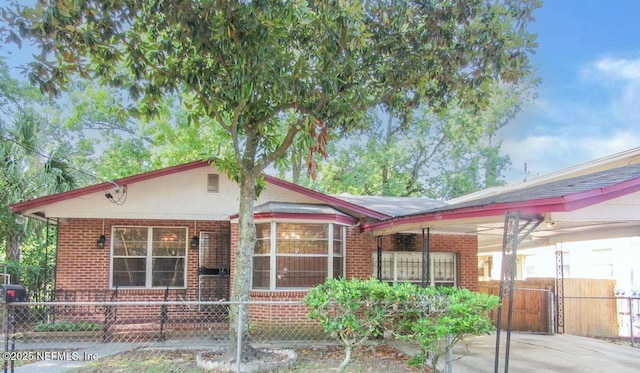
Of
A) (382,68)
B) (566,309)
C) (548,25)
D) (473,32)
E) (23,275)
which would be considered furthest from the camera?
(548,25)

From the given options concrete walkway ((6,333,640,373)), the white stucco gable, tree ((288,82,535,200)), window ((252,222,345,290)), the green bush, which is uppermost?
tree ((288,82,535,200))

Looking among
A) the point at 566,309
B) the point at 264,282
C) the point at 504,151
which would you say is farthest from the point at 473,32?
the point at 504,151

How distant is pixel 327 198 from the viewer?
12250mm

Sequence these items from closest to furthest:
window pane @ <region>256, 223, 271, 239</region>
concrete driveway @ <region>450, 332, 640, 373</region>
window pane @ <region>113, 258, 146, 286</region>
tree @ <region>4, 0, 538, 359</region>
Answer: concrete driveway @ <region>450, 332, 640, 373</region>
tree @ <region>4, 0, 538, 359</region>
window pane @ <region>256, 223, 271, 239</region>
window pane @ <region>113, 258, 146, 286</region>

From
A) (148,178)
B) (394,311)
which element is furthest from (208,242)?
→ (394,311)

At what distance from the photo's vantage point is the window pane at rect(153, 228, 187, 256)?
1298cm

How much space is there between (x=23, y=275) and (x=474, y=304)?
49.3 feet

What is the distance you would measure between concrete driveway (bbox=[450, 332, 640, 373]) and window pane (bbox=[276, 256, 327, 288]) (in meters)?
3.35

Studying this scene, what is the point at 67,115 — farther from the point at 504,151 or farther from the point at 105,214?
the point at 504,151

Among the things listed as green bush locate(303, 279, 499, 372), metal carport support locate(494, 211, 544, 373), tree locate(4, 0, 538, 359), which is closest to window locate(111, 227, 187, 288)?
tree locate(4, 0, 538, 359)

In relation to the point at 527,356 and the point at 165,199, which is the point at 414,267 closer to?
the point at 527,356

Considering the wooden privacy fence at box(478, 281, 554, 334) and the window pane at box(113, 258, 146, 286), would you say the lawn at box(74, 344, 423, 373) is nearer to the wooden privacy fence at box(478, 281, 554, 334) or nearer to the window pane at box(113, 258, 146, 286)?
the window pane at box(113, 258, 146, 286)

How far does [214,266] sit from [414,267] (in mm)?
4852

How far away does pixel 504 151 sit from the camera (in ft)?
100.0
